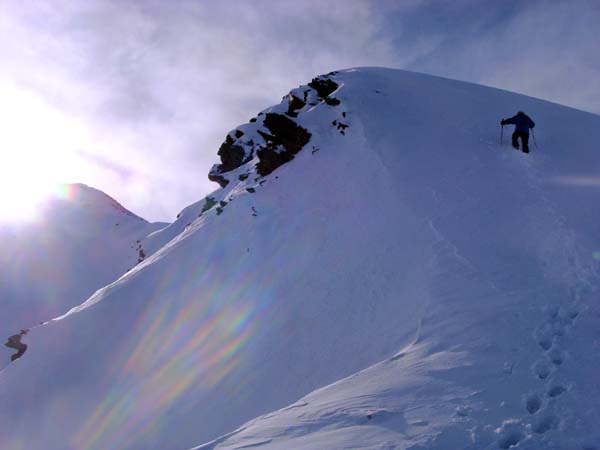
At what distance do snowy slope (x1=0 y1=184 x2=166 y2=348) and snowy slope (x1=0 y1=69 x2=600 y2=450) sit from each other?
38.3 metres

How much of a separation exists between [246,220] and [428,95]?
1050 cm

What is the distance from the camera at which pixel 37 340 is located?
20.8 meters

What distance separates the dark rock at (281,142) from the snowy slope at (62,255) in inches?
1575

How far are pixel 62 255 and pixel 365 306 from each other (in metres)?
59.9

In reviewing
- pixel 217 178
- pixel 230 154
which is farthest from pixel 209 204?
pixel 230 154

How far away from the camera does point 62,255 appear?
62312 millimetres

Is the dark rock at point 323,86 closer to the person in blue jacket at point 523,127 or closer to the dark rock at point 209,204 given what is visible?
the dark rock at point 209,204

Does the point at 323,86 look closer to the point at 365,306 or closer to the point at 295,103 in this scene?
the point at 295,103

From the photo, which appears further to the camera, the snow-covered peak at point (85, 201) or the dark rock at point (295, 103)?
the snow-covered peak at point (85, 201)

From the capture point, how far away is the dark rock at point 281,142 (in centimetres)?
2344

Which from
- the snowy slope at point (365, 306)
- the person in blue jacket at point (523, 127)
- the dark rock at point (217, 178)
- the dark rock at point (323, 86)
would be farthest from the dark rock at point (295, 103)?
the person in blue jacket at point (523, 127)

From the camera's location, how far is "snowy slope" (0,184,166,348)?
54.8 meters

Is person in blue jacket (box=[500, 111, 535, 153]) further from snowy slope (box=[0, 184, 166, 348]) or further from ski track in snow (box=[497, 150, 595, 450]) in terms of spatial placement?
snowy slope (box=[0, 184, 166, 348])

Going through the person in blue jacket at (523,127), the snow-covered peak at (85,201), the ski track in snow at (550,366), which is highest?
the snow-covered peak at (85,201)
